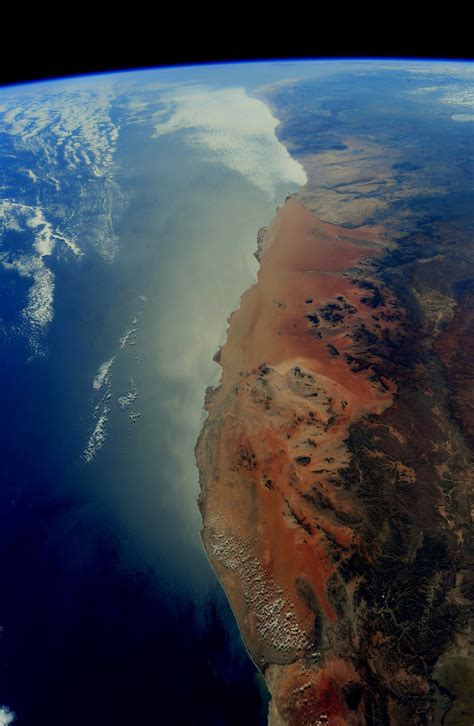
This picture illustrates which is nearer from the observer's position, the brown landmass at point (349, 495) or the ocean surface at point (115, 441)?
the brown landmass at point (349, 495)

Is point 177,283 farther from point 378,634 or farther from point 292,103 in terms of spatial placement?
point 292,103

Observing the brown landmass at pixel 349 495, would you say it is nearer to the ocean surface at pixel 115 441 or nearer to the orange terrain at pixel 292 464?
the orange terrain at pixel 292 464

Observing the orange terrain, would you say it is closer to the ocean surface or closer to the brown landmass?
the brown landmass

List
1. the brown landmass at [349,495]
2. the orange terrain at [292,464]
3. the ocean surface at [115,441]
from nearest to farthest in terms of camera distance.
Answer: the brown landmass at [349,495] < the orange terrain at [292,464] < the ocean surface at [115,441]

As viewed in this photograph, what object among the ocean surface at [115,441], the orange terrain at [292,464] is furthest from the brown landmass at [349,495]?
the ocean surface at [115,441]

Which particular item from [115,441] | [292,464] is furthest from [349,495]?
[115,441]

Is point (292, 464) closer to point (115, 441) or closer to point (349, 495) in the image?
point (349, 495)

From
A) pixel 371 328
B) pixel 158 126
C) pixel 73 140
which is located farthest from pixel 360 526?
pixel 158 126
